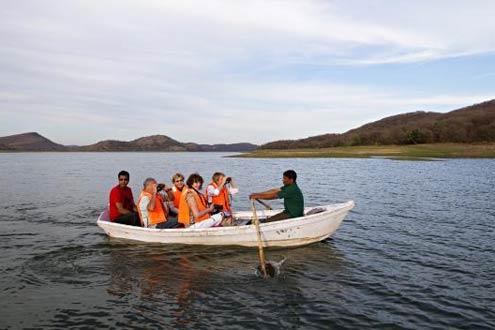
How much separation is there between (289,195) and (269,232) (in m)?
1.31

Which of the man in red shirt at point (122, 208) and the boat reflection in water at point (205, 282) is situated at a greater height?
the man in red shirt at point (122, 208)

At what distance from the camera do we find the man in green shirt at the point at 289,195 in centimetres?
1316

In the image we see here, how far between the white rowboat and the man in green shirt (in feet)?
1.58

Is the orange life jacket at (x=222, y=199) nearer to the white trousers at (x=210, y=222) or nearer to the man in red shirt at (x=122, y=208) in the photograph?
the white trousers at (x=210, y=222)

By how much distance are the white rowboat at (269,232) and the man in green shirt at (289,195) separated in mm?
482

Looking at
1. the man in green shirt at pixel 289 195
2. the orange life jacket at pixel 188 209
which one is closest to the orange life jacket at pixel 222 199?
the orange life jacket at pixel 188 209

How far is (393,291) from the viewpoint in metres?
9.77

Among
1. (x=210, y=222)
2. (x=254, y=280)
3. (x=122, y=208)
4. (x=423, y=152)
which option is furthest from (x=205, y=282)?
(x=423, y=152)

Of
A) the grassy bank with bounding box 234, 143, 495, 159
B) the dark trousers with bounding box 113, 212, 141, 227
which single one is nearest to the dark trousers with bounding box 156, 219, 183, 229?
the dark trousers with bounding box 113, 212, 141, 227

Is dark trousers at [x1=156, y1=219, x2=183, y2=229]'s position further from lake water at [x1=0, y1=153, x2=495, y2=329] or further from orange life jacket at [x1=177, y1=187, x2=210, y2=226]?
lake water at [x1=0, y1=153, x2=495, y2=329]

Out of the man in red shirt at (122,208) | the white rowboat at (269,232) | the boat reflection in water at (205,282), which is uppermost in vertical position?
the man in red shirt at (122,208)

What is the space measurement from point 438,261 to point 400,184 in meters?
23.9

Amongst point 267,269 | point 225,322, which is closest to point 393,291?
point 267,269

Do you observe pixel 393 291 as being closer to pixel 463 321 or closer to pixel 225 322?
pixel 463 321
